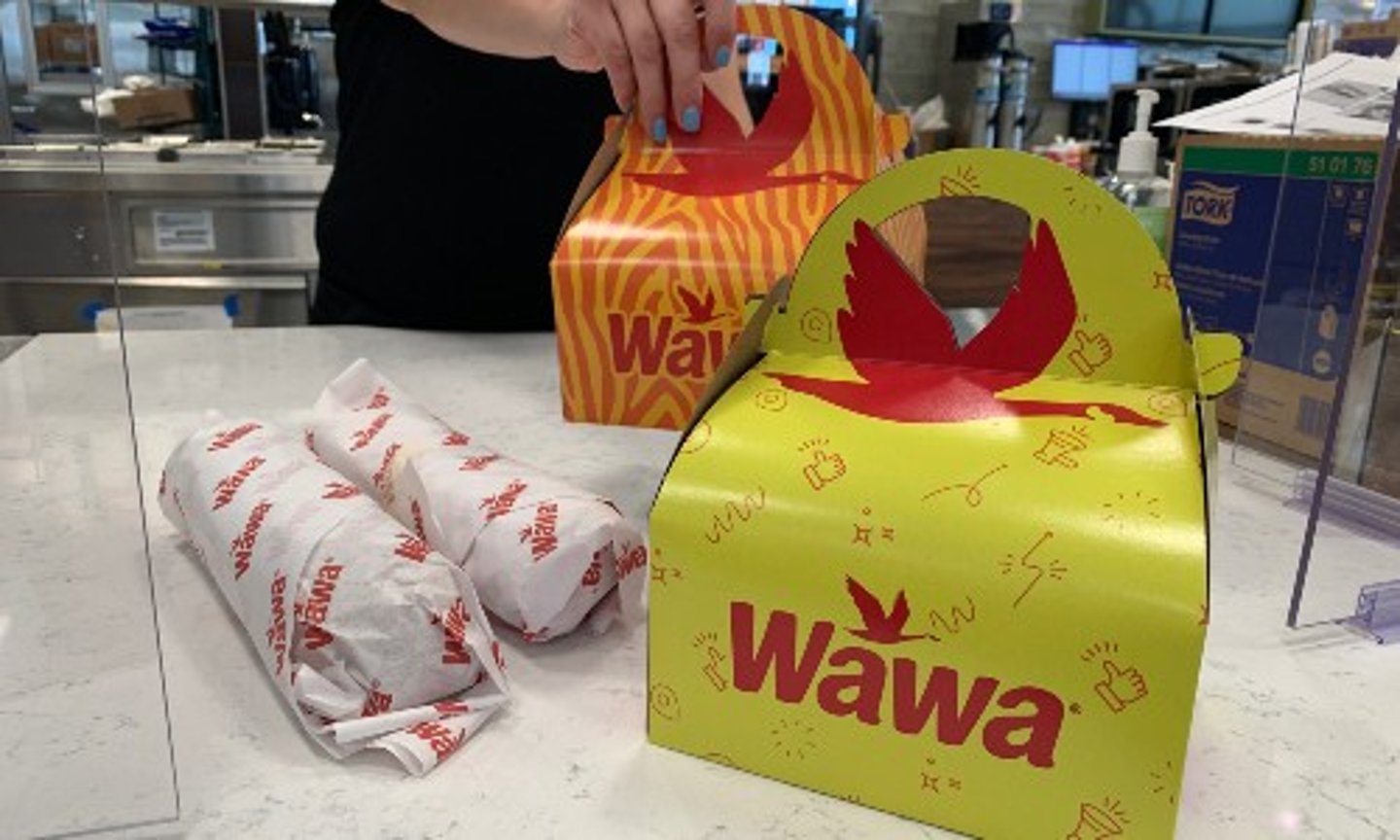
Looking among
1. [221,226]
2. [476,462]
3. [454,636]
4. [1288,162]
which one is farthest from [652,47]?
[221,226]

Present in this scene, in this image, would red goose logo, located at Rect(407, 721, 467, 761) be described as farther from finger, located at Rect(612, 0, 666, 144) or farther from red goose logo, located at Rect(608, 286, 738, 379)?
finger, located at Rect(612, 0, 666, 144)

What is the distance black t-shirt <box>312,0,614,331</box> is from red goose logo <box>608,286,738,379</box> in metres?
0.59

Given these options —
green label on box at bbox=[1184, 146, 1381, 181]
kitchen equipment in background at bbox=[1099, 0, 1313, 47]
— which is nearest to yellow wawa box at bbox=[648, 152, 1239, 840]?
green label on box at bbox=[1184, 146, 1381, 181]

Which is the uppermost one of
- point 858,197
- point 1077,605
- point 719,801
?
point 858,197

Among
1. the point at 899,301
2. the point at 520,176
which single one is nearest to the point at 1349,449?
the point at 899,301

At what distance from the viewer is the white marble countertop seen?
455 mm

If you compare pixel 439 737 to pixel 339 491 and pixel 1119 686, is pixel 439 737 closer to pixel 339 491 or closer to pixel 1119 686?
pixel 339 491

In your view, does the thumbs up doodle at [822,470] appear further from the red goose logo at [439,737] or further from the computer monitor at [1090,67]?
the computer monitor at [1090,67]

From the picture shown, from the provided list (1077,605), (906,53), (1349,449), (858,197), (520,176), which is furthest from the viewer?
(906,53)

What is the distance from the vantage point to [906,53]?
392 cm

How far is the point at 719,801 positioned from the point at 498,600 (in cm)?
16

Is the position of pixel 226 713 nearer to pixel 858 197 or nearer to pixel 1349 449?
pixel 858 197

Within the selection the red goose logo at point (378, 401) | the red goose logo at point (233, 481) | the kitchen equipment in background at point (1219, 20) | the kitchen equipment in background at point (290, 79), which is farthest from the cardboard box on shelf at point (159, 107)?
the kitchen equipment in background at point (1219, 20)

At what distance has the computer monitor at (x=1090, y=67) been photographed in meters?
3.92
